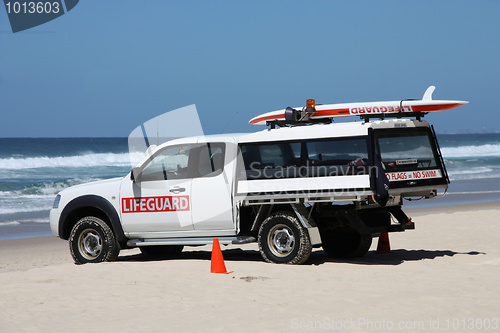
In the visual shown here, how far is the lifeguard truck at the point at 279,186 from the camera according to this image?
9906 mm

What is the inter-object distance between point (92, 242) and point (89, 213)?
0.47 m

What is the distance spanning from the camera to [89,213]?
1151cm

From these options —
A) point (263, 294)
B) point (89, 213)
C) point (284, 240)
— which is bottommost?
point (263, 294)

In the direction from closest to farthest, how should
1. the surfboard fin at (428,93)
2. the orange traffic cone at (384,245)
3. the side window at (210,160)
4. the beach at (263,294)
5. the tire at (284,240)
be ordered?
the beach at (263,294)
the tire at (284,240)
the surfboard fin at (428,93)
the side window at (210,160)
the orange traffic cone at (384,245)

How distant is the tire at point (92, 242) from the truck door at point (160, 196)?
0.33 m

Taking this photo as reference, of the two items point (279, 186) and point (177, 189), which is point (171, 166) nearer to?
point (177, 189)

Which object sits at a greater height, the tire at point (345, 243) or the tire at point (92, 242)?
the tire at point (92, 242)

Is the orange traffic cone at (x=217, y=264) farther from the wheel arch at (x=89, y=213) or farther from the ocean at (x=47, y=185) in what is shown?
the ocean at (x=47, y=185)

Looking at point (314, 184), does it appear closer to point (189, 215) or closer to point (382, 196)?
point (382, 196)

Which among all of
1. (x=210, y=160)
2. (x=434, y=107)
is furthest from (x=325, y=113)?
(x=210, y=160)

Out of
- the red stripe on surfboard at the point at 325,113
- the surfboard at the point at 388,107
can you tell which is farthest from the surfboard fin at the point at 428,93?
the red stripe on surfboard at the point at 325,113

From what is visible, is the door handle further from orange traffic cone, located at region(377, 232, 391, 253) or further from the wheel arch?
orange traffic cone, located at region(377, 232, 391, 253)

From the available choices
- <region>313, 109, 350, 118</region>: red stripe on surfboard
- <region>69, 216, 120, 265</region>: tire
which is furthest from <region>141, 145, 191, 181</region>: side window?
<region>313, 109, 350, 118</region>: red stripe on surfboard

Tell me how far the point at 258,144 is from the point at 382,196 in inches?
77.2
